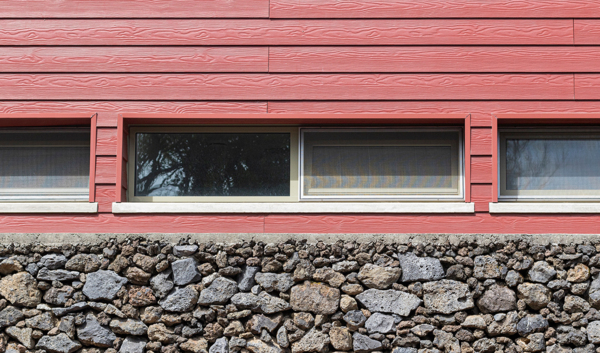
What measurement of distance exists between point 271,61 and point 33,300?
2.59 m

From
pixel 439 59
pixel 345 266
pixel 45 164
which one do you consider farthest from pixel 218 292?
pixel 439 59

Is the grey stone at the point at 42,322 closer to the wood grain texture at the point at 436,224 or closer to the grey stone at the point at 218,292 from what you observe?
the grey stone at the point at 218,292

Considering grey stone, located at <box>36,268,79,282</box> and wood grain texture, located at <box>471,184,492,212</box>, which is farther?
wood grain texture, located at <box>471,184,492,212</box>

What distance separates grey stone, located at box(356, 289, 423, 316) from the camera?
409cm

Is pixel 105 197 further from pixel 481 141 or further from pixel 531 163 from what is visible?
pixel 531 163

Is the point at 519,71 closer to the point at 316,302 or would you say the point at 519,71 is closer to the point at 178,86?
the point at 316,302

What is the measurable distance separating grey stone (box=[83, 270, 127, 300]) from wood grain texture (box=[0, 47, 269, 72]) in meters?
1.64

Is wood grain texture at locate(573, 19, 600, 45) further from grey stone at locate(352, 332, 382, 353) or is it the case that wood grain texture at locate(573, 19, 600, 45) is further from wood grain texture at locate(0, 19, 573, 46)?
grey stone at locate(352, 332, 382, 353)

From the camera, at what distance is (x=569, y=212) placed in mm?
4250

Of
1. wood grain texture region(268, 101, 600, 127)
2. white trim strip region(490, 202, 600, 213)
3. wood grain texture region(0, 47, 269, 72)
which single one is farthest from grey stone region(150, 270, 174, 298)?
white trim strip region(490, 202, 600, 213)

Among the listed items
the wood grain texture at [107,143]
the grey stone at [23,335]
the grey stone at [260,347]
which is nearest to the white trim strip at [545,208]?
the grey stone at [260,347]

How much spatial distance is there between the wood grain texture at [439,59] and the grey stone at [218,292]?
1.73 metres

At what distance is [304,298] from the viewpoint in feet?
13.4

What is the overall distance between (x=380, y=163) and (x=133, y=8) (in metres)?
2.38
